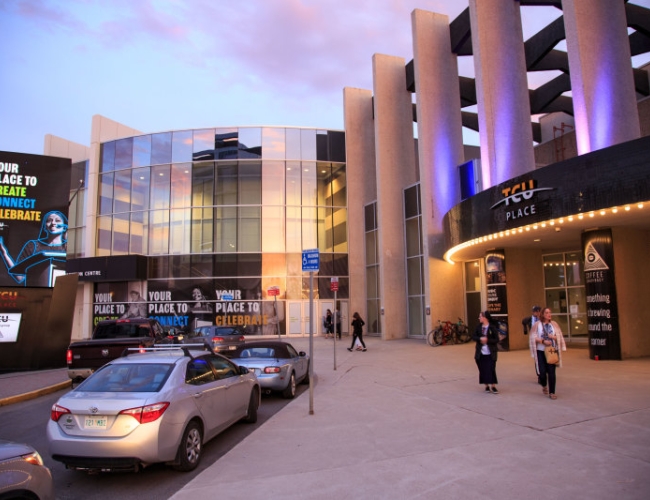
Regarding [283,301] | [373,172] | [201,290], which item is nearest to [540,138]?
[373,172]

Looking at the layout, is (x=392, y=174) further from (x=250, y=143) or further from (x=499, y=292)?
(x=499, y=292)

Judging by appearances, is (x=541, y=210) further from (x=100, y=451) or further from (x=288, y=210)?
(x=288, y=210)

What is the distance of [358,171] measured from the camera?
33031mm

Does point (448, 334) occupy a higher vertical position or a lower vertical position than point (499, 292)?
lower

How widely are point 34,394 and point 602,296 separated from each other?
16.1m

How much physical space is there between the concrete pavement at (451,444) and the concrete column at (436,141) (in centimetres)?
1185

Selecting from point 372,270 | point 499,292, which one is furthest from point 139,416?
→ point 372,270

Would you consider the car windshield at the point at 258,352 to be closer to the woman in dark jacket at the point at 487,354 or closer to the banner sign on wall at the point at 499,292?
the woman in dark jacket at the point at 487,354

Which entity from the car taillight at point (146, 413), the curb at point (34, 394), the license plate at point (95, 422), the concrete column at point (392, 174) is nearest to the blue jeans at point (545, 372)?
the car taillight at point (146, 413)

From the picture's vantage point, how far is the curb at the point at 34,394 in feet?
35.9

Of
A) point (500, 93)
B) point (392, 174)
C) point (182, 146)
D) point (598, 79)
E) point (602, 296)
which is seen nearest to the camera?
point (602, 296)

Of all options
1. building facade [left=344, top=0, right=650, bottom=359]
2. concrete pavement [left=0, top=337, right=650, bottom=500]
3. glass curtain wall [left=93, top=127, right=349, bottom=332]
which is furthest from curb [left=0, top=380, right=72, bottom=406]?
glass curtain wall [left=93, top=127, right=349, bottom=332]

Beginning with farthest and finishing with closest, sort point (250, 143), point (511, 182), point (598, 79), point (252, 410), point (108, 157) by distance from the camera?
point (108, 157)
point (250, 143)
point (598, 79)
point (511, 182)
point (252, 410)

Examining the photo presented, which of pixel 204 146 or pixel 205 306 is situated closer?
pixel 205 306
